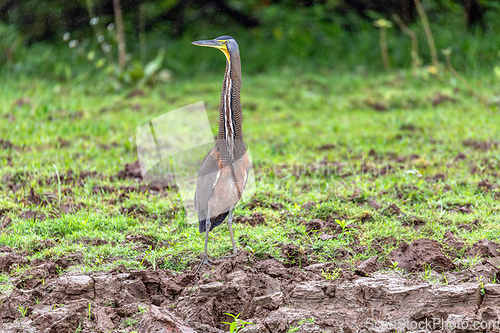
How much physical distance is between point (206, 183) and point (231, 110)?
566 mm

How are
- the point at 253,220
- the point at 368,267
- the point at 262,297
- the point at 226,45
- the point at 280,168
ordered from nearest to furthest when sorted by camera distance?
the point at 262,297
the point at 226,45
the point at 368,267
the point at 253,220
the point at 280,168

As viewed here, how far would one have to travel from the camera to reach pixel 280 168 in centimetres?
610

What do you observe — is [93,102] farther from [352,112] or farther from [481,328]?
[481,328]

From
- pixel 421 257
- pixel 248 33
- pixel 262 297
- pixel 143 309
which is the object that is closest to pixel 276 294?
pixel 262 297

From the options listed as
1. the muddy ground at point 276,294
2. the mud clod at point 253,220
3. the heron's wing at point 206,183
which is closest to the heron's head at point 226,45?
the heron's wing at point 206,183

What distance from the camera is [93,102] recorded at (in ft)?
28.0

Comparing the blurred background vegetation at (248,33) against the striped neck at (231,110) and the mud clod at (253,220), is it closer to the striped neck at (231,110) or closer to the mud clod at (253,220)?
the mud clod at (253,220)

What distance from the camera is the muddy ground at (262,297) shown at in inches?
134

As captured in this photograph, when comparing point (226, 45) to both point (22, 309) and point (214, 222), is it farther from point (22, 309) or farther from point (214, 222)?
point (22, 309)

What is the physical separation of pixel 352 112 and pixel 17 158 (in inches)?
175

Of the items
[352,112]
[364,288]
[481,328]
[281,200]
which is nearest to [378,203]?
[281,200]

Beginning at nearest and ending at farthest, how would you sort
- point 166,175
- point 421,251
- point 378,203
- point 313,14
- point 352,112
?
point 421,251, point 378,203, point 166,175, point 352,112, point 313,14

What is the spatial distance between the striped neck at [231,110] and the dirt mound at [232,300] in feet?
2.55

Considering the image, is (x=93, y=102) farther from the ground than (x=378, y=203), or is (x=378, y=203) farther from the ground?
(x=378, y=203)
